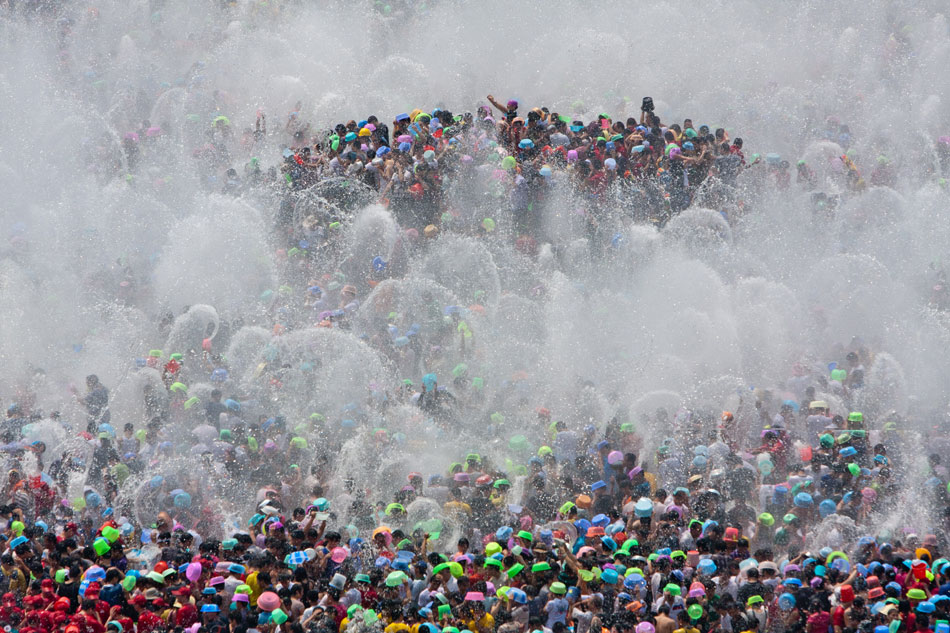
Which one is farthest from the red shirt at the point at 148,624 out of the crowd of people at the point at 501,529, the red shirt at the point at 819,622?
the red shirt at the point at 819,622

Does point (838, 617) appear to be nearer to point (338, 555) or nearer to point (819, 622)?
point (819, 622)

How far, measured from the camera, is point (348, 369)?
46.0 ft

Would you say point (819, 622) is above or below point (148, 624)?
above

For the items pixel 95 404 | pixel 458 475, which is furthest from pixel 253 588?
pixel 95 404

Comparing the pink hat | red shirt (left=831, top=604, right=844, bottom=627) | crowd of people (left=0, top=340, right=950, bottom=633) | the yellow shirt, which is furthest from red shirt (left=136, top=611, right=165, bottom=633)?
red shirt (left=831, top=604, right=844, bottom=627)

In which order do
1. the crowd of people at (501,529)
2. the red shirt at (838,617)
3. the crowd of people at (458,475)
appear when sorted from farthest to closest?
1. the crowd of people at (458,475)
2. the crowd of people at (501,529)
3. the red shirt at (838,617)

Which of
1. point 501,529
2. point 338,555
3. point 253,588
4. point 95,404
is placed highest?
point 95,404

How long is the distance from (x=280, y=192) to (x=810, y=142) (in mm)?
10263

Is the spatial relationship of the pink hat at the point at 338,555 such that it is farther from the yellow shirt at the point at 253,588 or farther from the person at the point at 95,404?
the person at the point at 95,404

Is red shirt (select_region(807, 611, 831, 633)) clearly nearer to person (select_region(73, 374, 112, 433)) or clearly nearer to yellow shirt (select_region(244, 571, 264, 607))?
yellow shirt (select_region(244, 571, 264, 607))

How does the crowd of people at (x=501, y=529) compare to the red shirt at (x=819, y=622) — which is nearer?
the red shirt at (x=819, y=622)

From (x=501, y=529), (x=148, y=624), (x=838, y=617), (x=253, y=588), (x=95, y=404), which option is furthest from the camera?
(x=95, y=404)

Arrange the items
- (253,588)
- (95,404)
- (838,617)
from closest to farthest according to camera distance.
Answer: (838,617), (253,588), (95,404)

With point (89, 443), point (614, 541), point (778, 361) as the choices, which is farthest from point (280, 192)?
point (614, 541)
